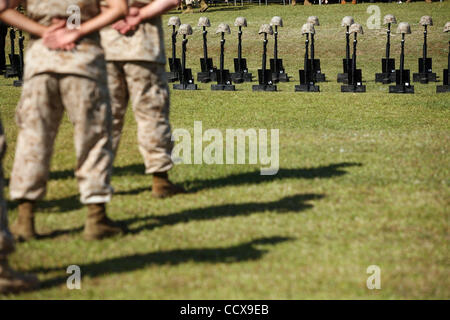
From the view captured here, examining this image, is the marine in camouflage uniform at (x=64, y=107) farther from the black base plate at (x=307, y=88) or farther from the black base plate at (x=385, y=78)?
the black base plate at (x=385, y=78)

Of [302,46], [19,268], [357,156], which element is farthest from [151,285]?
[302,46]

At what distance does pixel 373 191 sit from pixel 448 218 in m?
1.20

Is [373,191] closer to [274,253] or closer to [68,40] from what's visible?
[274,253]

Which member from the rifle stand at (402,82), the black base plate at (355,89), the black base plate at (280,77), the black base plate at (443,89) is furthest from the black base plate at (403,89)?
the black base plate at (280,77)

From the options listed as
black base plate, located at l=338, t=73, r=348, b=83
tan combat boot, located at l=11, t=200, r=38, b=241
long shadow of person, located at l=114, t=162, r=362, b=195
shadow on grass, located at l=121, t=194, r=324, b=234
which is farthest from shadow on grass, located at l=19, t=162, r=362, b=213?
black base plate, located at l=338, t=73, r=348, b=83

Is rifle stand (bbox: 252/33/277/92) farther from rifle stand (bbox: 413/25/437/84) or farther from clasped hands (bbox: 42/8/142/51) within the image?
clasped hands (bbox: 42/8/142/51)

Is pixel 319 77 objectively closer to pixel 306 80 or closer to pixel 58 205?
pixel 306 80

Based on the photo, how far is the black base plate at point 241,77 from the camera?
25.0m

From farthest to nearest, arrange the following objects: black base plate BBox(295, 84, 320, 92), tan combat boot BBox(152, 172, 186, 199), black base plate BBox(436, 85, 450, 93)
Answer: black base plate BBox(295, 84, 320, 92)
black base plate BBox(436, 85, 450, 93)
tan combat boot BBox(152, 172, 186, 199)

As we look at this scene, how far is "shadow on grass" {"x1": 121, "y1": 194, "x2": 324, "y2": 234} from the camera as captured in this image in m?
6.94

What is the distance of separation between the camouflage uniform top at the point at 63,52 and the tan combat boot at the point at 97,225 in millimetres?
1035

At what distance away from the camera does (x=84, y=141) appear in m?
5.95

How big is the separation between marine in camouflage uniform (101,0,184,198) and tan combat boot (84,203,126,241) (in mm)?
1551

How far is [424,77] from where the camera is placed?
24.7 meters
